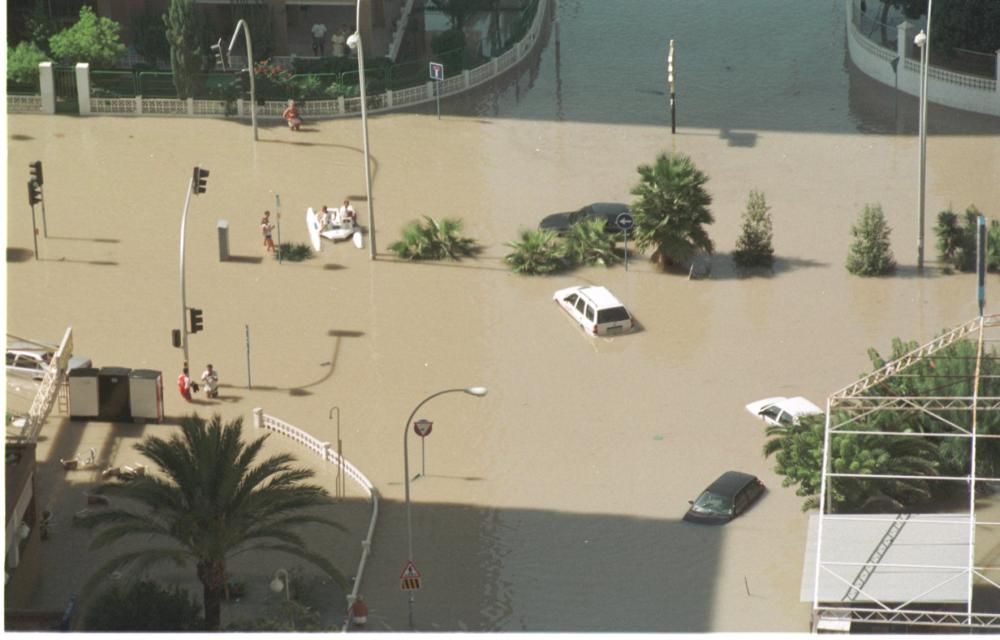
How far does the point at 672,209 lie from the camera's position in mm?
67438

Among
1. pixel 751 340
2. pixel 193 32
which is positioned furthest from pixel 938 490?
pixel 193 32

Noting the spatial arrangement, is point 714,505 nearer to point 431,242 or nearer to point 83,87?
point 431,242

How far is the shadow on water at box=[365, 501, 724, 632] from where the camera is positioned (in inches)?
1948

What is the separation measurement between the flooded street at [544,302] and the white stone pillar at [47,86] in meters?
0.69

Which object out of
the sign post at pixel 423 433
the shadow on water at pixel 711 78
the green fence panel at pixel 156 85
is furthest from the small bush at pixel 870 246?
the green fence panel at pixel 156 85

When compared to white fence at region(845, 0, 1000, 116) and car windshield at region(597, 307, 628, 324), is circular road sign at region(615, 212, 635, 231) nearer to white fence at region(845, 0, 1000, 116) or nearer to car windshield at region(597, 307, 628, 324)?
car windshield at region(597, 307, 628, 324)

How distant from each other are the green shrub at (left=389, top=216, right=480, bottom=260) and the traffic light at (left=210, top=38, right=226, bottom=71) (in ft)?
38.6

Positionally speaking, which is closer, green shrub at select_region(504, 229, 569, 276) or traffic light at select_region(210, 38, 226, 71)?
Result: green shrub at select_region(504, 229, 569, 276)

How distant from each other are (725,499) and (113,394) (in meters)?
16.2

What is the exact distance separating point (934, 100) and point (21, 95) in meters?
32.5

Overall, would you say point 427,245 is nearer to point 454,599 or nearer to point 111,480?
point 111,480

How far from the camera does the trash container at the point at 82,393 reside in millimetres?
58781

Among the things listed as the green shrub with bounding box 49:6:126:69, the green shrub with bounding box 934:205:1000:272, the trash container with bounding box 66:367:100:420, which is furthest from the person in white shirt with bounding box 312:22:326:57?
the trash container with bounding box 66:367:100:420

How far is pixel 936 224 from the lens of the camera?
70375 millimetres
